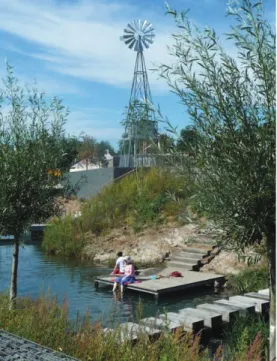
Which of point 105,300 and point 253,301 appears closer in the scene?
point 253,301

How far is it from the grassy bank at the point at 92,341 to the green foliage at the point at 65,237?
14202 mm

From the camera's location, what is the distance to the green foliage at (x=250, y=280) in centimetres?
1380

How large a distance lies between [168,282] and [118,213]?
8.70m

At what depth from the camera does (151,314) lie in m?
12.2

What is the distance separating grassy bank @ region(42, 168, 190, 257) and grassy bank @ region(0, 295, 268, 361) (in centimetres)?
1389

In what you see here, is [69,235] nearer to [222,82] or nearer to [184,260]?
[184,260]

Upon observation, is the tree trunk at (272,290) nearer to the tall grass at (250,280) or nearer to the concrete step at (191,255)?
the tall grass at (250,280)

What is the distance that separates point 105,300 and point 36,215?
463 centimetres

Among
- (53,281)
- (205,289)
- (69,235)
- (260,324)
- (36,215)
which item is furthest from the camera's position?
(69,235)

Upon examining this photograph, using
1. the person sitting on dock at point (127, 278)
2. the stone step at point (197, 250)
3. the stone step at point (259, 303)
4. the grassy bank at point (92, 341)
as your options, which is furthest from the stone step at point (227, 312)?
the stone step at point (197, 250)

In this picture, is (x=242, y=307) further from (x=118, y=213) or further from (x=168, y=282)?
(x=118, y=213)

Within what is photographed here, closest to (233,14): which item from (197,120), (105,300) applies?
(197,120)

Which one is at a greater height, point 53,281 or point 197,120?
point 197,120

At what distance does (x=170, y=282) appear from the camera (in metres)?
14.7
